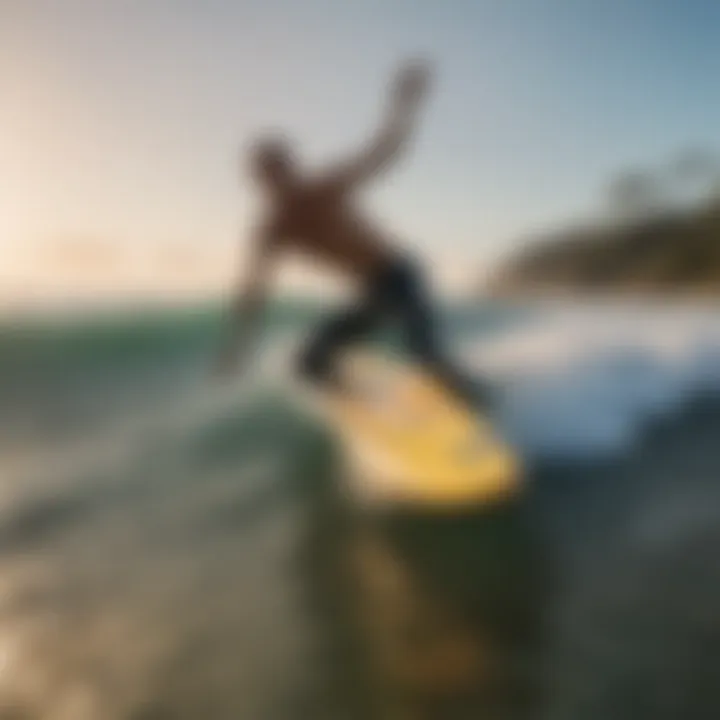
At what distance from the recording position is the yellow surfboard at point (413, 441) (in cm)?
97

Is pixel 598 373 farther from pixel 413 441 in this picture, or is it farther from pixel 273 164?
pixel 273 164

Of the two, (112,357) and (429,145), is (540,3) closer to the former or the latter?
(429,145)

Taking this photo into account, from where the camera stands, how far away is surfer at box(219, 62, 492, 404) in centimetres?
100

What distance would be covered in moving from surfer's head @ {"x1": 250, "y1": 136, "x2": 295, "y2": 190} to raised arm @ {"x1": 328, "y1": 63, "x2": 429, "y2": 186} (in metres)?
0.05

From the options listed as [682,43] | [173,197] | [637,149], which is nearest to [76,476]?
[173,197]

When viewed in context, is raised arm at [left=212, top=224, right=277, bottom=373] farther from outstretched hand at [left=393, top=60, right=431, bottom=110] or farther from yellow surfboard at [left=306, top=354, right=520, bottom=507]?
outstretched hand at [left=393, top=60, right=431, bottom=110]

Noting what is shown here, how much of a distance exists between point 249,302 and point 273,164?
0.15 m

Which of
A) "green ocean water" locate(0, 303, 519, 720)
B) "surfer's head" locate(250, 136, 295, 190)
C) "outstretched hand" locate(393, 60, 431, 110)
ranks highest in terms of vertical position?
"outstretched hand" locate(393, 60, 431, 110)

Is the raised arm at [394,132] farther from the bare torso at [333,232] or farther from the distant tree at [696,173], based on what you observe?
the distant tree at [696,173]

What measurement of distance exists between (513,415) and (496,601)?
19 centimetres

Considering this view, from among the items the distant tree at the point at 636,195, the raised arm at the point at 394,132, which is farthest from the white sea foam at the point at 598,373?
the raised arm at the point at 394,132

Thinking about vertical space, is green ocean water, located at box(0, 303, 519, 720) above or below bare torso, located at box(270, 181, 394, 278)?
below

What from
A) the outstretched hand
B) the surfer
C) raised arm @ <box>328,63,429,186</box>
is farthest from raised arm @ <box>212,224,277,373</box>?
the outstretched hand

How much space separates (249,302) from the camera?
101 cm
